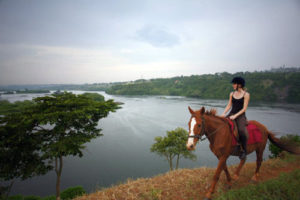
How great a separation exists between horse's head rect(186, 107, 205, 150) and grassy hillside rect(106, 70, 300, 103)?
11919 centimetres

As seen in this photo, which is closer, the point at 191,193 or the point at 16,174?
the point at 191,193

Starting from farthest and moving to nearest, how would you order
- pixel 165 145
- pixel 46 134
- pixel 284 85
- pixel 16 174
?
1. pixel 284 85
2. pixel 165 145
3. pixel 46 134
4. pixel 16 174

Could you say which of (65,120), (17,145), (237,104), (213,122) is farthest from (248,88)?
(17,145)

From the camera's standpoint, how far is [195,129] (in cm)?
346

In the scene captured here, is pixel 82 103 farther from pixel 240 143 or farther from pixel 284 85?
pixel 284 85

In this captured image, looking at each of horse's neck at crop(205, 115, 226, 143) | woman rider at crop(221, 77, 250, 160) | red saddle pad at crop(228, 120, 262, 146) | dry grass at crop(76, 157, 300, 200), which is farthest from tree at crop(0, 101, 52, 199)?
red saddle pad at crop(228, 120, 262, 146)

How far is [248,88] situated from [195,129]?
131213 mm

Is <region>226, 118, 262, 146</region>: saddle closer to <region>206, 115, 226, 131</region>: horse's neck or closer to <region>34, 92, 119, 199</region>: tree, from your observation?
<region>206, 115, 226, 131</region>: horse's neck

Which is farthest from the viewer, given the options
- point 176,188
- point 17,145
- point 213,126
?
point 17,145

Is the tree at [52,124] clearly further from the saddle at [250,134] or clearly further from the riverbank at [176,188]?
the saddle at [250,134]

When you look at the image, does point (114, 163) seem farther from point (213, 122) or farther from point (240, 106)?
point (240, 106)

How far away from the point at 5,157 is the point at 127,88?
503 ft

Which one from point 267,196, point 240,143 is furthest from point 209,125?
point 267,196

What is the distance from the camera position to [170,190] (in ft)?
15.5
